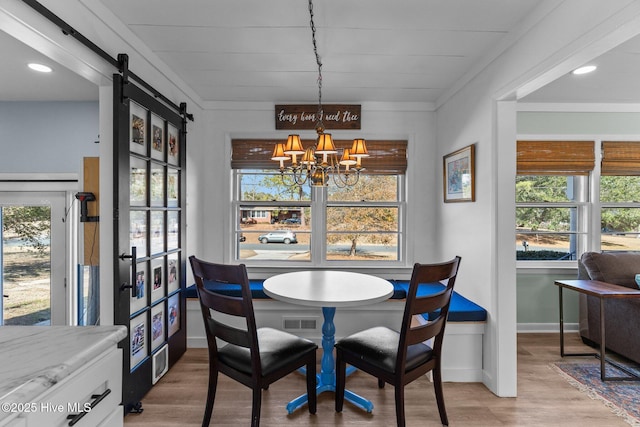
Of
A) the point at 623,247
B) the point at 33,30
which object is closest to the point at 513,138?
the point at 623,247

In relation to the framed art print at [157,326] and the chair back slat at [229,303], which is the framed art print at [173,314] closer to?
the framed art print at [157,326]

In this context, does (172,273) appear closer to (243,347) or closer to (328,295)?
(243,347)

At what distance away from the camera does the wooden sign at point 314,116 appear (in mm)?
3477

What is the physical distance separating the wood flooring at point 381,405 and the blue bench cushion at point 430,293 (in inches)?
20.5

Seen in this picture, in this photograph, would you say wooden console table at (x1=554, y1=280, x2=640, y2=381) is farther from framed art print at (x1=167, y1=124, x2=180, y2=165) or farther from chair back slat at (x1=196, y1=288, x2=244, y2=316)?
framed art print at (x1=167, y1=124, x2=180, y2=165)

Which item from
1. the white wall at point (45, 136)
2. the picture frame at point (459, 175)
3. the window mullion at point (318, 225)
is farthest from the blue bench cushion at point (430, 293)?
the white wall at point (45, 136)

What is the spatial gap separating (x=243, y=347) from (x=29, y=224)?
8.81 feet

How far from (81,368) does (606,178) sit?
4.67 metres

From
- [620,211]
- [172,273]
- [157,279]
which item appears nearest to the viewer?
[157,279]

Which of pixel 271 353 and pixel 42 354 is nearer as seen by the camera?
pixel 42 354

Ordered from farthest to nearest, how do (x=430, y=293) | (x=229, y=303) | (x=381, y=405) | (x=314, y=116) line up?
(x=314, y=116) → (x=430, y=293) → (x=381, y=405) → (x=229, y=303)

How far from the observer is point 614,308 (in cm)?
297

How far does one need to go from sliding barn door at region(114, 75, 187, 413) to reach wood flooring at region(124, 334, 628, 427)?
199 millimetres

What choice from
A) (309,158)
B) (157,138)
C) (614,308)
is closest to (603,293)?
(614,308)
